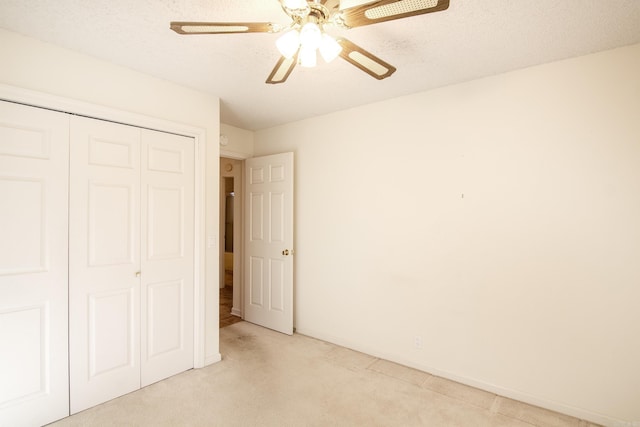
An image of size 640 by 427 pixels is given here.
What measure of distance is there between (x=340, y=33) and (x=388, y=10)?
2.60 ft

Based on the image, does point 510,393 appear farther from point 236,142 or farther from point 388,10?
point 236,142

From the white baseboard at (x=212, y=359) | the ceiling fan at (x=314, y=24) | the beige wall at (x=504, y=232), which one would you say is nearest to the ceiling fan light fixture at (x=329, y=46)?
the ceiling fan at (x=314, y=24)

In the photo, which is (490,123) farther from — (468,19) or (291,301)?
(291,301)

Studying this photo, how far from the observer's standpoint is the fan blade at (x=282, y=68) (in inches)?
68.0

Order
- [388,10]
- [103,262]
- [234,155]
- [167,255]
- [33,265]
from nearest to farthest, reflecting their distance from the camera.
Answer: [388,10], [33,265], [103,262], [167,255], [234,155]

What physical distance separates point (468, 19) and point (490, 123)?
3.41 feet

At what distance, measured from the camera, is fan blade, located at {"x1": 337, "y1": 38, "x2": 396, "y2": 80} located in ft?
5.28

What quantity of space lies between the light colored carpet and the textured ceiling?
264 centimetres

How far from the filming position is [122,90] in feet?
8.38

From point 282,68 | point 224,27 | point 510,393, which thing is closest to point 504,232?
point 510,393

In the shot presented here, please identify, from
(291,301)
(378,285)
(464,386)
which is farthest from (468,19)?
(291,301)

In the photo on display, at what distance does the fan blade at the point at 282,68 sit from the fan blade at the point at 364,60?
270mm

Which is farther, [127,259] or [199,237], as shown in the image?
[199,237]

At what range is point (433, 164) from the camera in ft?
9.80
